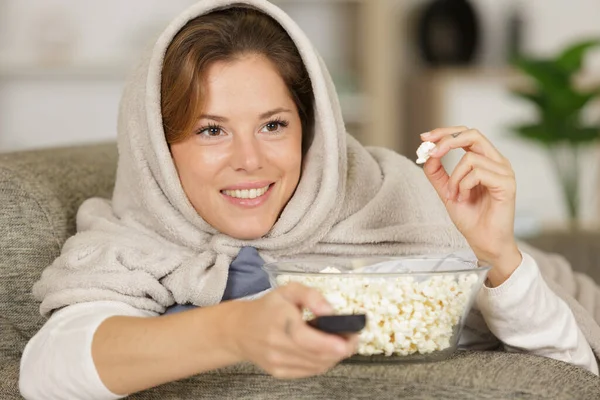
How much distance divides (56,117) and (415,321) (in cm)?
329

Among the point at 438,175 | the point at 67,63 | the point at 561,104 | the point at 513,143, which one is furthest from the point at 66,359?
the point at 513,143

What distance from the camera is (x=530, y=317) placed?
129 centimetres

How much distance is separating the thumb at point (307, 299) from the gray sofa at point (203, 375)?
0.23 m

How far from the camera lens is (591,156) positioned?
440cm

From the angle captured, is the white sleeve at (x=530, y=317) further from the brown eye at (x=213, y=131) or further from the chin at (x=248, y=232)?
the brown eye at (x=213, y=131)

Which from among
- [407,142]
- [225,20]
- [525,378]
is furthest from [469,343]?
[407,142]

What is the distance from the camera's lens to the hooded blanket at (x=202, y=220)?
1.36m

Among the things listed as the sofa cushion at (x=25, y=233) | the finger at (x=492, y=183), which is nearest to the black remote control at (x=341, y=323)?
the finger at (x=492, y=183)

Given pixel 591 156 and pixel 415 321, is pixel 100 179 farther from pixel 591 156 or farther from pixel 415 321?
pixel 591 156

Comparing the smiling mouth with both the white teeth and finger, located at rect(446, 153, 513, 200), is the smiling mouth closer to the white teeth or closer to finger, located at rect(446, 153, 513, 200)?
the white teeth

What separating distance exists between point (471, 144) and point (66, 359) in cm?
60

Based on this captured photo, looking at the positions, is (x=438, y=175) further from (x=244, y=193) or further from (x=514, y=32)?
(x=514, y=32)

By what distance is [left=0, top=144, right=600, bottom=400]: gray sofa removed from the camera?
3.58 ft

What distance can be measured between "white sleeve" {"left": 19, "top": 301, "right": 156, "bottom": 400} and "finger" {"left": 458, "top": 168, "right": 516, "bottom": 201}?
0.50 m
